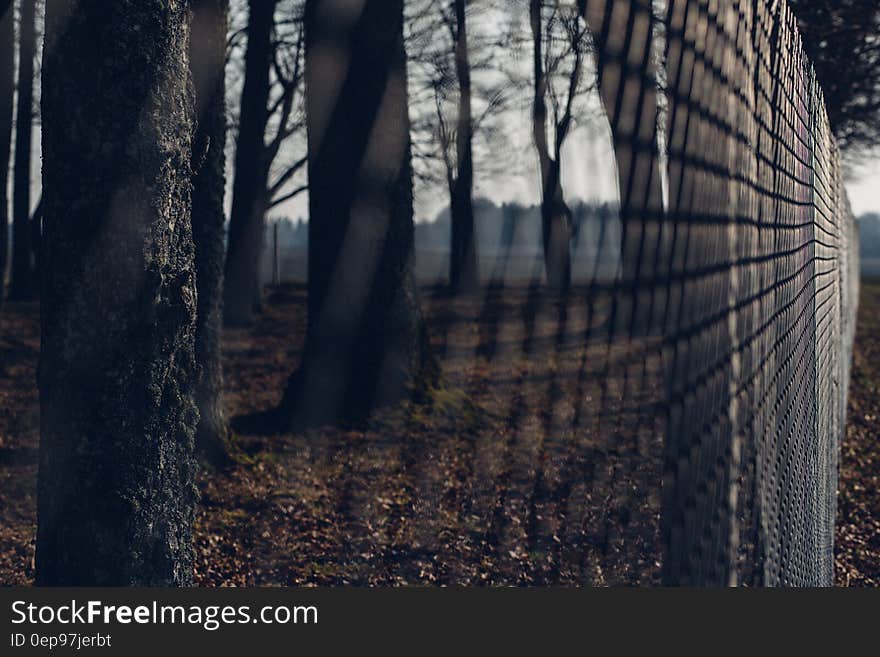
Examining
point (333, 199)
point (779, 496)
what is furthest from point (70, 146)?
point (333, 199)

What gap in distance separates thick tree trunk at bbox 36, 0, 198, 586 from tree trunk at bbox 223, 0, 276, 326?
1138 centimetres

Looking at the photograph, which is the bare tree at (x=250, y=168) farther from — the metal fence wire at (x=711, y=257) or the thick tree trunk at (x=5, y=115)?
the metal fence wire at (x=711, y=257)

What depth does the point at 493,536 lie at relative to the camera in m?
6.74

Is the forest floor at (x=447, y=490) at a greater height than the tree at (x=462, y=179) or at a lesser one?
lesser

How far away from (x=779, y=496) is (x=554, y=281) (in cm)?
2310

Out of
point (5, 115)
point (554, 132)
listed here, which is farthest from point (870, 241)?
point (5, 115)

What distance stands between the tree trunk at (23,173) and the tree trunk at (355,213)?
808 cm

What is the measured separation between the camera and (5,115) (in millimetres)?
12125

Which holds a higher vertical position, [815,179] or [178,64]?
[178,64]

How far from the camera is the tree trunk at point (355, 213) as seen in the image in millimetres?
8922

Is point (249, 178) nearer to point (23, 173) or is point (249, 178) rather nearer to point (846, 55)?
point (23, 173)

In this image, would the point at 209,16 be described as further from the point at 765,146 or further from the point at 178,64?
the point at 765,146

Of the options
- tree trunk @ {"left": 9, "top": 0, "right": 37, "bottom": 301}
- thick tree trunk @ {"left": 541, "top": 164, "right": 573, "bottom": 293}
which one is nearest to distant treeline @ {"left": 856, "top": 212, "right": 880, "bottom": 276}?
thick tree trunk @ {"left": 541, "top": 164, "right": 573, "bottom": 293}

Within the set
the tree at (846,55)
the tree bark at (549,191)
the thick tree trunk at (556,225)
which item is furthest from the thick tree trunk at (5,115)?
the thick tree trunk at (556,225)
